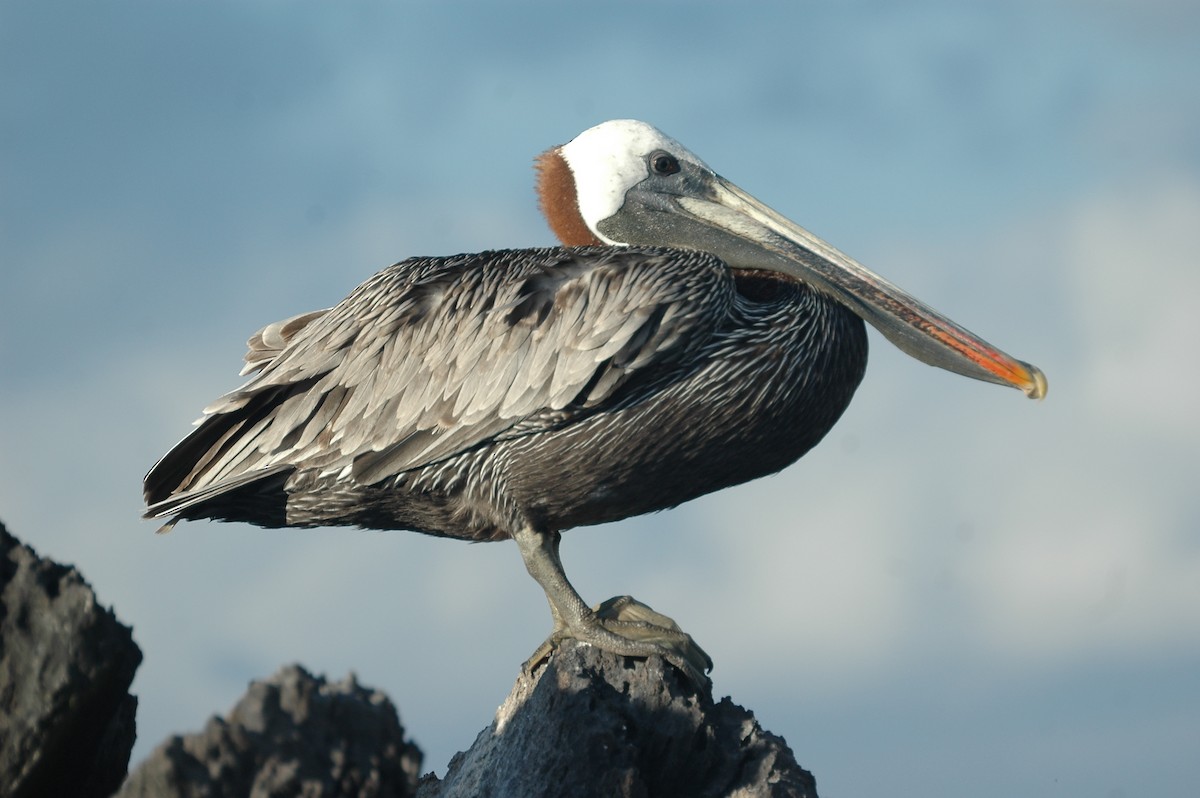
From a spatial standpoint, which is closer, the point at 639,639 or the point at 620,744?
the point at 620,744

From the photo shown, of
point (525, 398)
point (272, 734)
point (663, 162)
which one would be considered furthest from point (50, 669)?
point (663, 162)

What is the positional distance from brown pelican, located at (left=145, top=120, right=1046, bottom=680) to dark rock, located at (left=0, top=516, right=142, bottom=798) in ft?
7.03

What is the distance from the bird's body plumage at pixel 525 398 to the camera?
580 centimetres

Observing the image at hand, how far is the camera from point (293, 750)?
362 centimetres

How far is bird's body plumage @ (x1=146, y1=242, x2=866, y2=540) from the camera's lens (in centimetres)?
580

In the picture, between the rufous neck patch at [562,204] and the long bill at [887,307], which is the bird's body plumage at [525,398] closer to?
the long bill at [887,307]

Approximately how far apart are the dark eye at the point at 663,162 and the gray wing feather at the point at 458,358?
0.77 meters

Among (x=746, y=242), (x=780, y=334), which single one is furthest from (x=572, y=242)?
(x=780, y=334)

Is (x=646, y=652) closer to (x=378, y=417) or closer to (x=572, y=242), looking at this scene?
(x=378, y=417)

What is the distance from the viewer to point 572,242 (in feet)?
23.1

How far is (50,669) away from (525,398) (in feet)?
7.87

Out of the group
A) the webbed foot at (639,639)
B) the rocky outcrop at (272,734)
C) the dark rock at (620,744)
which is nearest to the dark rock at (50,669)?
the rocky outcrop at (272,734)

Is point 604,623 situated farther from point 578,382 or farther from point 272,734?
A: point 272,734

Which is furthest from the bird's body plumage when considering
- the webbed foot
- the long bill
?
the webbed foot
